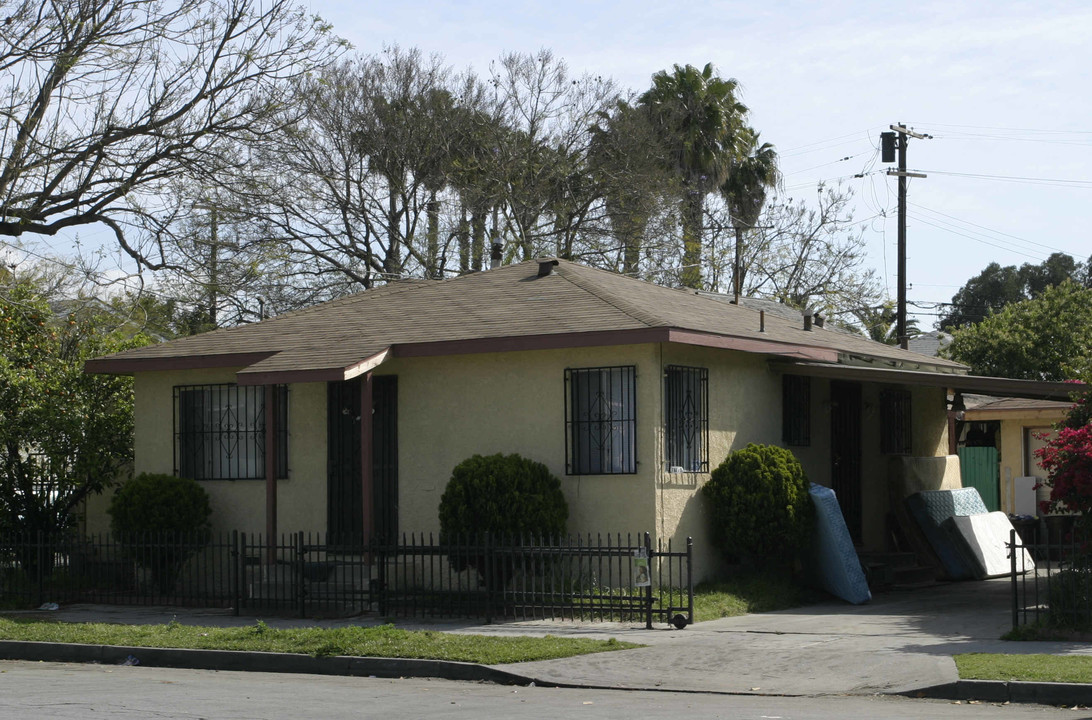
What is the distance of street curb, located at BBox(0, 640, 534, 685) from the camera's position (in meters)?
11.4

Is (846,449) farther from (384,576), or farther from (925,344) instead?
(925,344)

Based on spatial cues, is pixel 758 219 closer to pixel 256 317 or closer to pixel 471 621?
pixel 256 317

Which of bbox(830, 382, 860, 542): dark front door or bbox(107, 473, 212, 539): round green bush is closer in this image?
bbox(107, 473, 212, 539): round green bush

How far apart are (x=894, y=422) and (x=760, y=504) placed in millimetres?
6222

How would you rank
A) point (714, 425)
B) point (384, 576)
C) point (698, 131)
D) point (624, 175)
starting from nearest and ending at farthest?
point (384, 576) → point (714, 425) → point (624, 175) → point (698, 131)

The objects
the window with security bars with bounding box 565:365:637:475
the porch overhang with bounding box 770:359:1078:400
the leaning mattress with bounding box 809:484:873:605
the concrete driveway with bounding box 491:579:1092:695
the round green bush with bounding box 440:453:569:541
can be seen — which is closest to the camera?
the concrete driveway with bounding box 491:579:1092:695

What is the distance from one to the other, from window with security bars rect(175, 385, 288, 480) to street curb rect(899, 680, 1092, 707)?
11.1m

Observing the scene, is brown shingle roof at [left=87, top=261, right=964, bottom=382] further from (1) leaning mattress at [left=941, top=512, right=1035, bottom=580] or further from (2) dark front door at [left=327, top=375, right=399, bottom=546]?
(1) leaning mattress at [left=941, top=512, right=1035, bottom=580]

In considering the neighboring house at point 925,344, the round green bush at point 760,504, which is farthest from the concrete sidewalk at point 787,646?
the neighboring house at point 925,344

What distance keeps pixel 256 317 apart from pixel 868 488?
19.8m

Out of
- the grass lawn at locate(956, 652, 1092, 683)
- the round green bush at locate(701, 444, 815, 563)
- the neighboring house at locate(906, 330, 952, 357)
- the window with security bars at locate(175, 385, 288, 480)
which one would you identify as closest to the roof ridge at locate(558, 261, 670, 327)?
the round green bush at locate(701, 444, 815, 563)

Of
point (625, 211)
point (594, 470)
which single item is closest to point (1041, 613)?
point (594, 470)

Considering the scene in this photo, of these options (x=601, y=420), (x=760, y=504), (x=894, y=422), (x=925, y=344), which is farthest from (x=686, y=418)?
(x=925, y=344)

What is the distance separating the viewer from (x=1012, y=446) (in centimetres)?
2858
